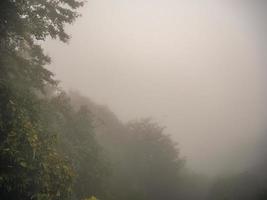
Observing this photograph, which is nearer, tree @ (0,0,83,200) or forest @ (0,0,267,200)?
tree @ (0,0,83,200)

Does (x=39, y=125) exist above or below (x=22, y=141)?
above

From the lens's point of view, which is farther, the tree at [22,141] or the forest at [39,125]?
the forest at [39,125]

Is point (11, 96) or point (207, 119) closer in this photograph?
point (11, 96)

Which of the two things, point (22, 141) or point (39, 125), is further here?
point (39, 125)

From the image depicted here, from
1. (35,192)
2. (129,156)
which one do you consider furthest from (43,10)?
(129,156)

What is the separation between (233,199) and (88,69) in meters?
135

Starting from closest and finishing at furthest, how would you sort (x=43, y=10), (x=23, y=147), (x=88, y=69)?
(x=23, y=147) < (x=43, y=10) < (x=88, y=69)

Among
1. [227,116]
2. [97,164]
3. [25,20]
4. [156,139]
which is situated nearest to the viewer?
[25,20]

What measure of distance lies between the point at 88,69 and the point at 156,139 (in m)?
126

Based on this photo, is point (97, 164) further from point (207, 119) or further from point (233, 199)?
point (207, 119)

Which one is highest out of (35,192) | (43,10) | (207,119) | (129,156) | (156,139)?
(207,119)

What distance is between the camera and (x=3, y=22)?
1214 cm

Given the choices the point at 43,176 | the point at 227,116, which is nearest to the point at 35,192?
the point at 43,176

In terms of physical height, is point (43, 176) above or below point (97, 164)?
below
